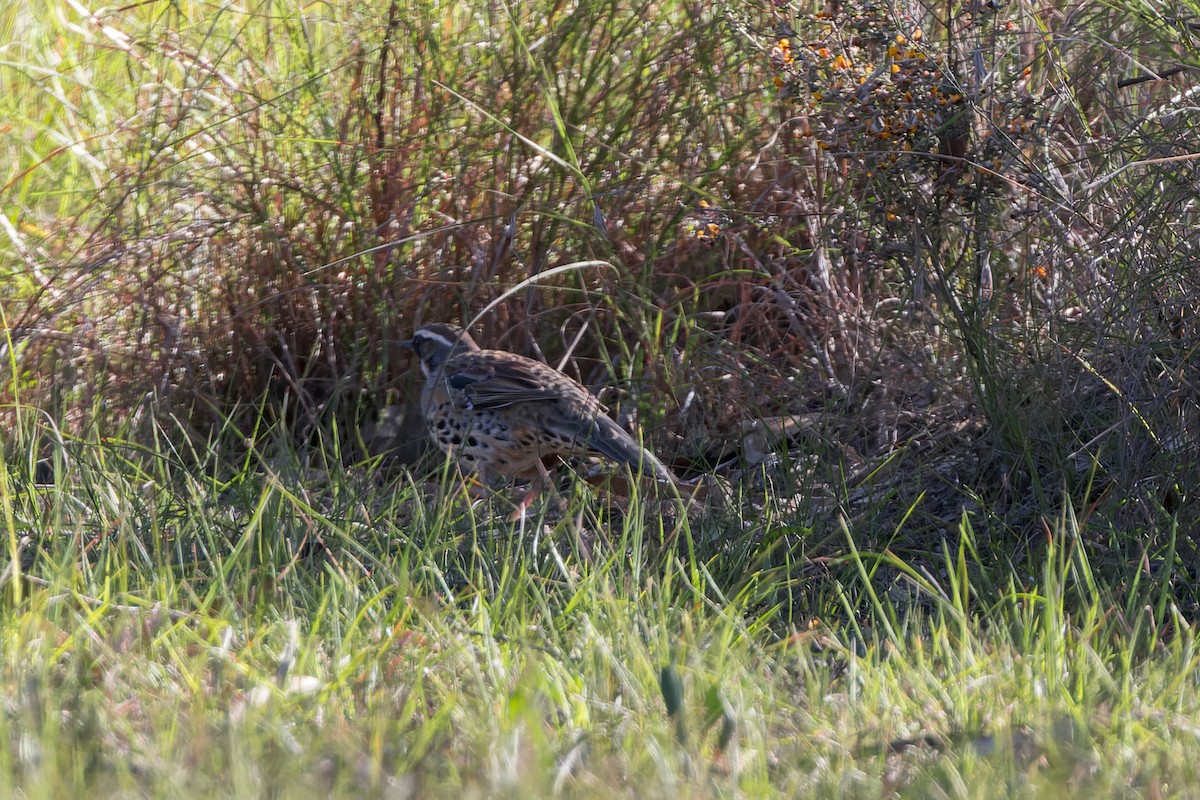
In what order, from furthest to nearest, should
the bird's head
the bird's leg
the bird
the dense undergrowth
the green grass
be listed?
the bird's head < the bird < the bird's leg < the dense undergrowth < the green grass

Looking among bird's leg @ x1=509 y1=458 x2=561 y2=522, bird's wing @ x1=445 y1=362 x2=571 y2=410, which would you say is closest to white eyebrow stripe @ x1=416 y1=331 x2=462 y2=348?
bird's wing @ x1=445 y1=362 x2=571 y2=410

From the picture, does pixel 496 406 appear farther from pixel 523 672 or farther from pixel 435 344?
pixel 523 672

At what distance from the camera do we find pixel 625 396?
5.54 m

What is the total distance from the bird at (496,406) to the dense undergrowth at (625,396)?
21cm

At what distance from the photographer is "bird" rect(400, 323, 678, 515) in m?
5.38

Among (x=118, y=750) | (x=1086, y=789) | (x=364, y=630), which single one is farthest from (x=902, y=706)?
(x=118, y=750)

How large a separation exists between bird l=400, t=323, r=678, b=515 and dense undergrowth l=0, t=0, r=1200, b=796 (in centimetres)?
21

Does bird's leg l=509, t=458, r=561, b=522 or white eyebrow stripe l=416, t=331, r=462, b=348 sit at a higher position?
white eyebrow stripe l=416, t=331, r=462, b=348

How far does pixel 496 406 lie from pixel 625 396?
20.3 inches

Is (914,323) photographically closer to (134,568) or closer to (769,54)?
(769,54)

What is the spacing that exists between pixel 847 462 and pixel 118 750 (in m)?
3.04

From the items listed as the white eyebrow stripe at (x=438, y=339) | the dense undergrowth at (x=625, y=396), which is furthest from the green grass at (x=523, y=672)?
the white eyebrow stripe at (x=438, y=339)

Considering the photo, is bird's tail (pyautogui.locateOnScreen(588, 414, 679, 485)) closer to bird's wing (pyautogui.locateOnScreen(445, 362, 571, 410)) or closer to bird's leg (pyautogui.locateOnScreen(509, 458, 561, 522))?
bird's leg (pyautogui.locateOnScreen(509, 458, 561, 522))

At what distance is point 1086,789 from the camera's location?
238cm
